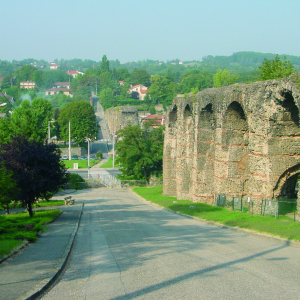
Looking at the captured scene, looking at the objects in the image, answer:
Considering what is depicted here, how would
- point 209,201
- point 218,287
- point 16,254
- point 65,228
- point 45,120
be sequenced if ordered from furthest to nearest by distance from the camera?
point 45,120 < point 209,201 < point 65,228 < point 16,254 < point 218,287

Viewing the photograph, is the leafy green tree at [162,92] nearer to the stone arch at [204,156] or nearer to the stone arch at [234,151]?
the stone arch at [204,156]

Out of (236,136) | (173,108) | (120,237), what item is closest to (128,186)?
(173,108)

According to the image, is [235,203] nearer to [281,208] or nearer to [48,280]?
[281,208]

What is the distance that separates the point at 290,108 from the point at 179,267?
12642 millimetres

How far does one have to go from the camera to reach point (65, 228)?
19.1 meters

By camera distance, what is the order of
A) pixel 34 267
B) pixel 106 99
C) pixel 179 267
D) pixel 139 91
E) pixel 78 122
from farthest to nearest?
pixel 139 91
pixel 106 99
pixel 78 122
pixel 179 267
pixel 34 267

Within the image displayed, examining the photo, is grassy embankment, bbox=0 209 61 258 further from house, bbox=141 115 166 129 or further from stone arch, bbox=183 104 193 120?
house, bbox=141 115 166 129

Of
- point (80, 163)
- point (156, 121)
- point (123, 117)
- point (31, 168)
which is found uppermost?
point (123, 117)

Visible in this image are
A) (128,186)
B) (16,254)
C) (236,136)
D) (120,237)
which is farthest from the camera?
(128,186)

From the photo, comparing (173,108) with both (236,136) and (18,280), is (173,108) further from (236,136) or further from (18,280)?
(18,280)

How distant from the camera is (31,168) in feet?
72.4

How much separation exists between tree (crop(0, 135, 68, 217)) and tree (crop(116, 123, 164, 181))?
2500 cm

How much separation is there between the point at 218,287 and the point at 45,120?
7999 cm

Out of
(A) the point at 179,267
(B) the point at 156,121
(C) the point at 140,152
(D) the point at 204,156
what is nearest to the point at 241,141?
(D) the point at 204,156
